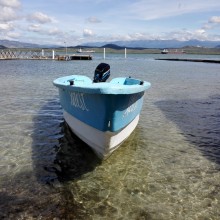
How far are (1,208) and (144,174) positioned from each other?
145 inches

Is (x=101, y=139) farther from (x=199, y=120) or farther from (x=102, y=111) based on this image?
(x=199, y=120)

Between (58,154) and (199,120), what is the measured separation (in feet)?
24.3

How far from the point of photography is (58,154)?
9242 millimetres

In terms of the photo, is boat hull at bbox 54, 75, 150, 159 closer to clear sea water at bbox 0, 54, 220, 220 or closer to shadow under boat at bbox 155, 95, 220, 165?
clear sea water at bbox 0, 54, 220, 220

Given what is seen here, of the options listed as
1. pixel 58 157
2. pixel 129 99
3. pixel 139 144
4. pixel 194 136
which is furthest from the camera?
pixel 194 136

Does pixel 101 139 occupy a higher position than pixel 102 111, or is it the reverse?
pixel 102 111

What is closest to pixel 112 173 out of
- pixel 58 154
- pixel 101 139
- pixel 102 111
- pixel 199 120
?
pixel 101 139

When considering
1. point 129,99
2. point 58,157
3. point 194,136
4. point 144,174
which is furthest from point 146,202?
point 194,136

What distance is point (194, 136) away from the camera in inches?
448

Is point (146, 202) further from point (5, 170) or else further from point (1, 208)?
point (5, 170)

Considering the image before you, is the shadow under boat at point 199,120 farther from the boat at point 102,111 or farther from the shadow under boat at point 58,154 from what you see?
the shadow under boat at point 58,154

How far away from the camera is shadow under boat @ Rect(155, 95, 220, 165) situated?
402 inches

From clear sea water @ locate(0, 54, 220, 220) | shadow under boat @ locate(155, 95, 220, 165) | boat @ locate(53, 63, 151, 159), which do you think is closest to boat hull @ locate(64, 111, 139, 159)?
boat @ locate(53, 63, 151, 159)

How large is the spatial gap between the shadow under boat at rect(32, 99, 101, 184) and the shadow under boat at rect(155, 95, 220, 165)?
3.85 meters
